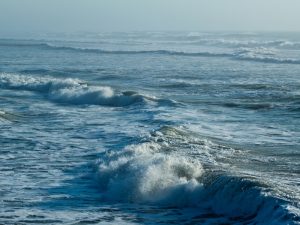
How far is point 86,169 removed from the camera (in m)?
13.6

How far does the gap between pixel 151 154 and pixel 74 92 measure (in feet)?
50.7

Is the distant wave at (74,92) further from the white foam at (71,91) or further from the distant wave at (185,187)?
the distant wave at (185,187)

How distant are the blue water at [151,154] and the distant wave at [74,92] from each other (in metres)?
0.07

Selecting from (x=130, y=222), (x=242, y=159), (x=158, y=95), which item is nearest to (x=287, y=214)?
(x=130, y=222)

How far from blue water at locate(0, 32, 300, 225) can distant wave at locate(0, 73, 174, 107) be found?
68mm

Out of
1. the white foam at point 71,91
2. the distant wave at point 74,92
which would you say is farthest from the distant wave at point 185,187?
the white foam at point 71,91

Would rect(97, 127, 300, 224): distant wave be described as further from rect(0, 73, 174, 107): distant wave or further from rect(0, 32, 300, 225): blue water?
rect(0, 73, 174, 107): distant wave

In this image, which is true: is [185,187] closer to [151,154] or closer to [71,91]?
[151,154]

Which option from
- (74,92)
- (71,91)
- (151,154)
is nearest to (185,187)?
(151,154)

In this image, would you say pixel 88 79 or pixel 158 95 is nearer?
pixel 158 95

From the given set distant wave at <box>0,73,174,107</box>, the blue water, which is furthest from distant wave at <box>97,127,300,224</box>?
distant wave at <box>0,73,174,107</box>

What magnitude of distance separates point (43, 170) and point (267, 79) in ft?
81.6

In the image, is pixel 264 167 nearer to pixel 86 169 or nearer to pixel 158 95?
pixel 86 169

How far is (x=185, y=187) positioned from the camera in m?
11.4
